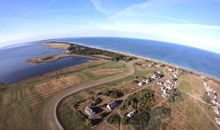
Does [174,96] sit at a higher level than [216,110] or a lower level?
higher

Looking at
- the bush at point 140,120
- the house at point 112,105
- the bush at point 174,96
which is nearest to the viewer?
the bush at point 140,120

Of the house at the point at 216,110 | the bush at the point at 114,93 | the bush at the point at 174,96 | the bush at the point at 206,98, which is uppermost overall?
the bush at the point at 114,93

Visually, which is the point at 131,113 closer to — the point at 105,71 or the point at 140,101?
the point at 140,101

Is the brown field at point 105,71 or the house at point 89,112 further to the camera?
the brown field at point 105,71

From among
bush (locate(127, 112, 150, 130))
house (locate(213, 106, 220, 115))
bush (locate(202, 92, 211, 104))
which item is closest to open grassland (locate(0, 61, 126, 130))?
bush (locate(127, 112, 150, 130))

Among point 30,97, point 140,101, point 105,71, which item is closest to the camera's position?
point 140,101

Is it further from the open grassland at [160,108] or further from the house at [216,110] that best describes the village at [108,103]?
the house at [216,110]

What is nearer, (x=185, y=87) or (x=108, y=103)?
(x=108, y=103)

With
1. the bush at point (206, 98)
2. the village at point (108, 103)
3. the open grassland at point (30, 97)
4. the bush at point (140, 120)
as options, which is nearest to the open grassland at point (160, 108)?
the village at point (108, 103)

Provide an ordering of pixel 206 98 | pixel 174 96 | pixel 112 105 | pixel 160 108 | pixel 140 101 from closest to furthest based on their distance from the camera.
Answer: pixel 112 105
pixel 160 108
pixel 140 101
pixel 174 96
pixel 206 98

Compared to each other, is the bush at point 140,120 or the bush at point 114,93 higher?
the bush at point 114,93

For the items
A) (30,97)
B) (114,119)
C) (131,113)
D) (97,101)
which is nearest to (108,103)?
(97,101)

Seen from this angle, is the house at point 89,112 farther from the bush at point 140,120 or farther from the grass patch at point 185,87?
the grass patch at point 185,87

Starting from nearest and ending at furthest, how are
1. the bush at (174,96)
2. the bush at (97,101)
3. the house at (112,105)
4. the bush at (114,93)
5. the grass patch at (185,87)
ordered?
1. the house at (112,105)
2. the bush at (97,101)
3. the bush at (114,93)
4. the bush at (174,96)
5. the grass patch at (185,87)
